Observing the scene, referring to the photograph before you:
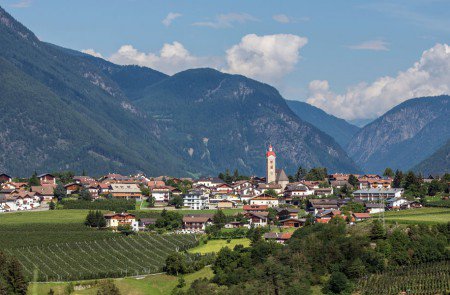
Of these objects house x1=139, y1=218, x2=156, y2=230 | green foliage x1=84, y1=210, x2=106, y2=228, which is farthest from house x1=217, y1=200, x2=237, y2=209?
green foliage x1=84, y1=210, x2=106, y2=228

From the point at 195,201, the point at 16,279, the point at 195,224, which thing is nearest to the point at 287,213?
the point at 195,224

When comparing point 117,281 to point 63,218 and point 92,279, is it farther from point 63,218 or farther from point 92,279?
point 63,218

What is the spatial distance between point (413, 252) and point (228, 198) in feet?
225

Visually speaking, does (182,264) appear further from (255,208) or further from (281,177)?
(281,177)

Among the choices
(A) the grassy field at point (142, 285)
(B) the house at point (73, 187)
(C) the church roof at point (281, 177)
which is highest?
(C) the church roof at point (281, 177)

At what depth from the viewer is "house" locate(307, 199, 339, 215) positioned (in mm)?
118938

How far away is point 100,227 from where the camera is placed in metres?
112

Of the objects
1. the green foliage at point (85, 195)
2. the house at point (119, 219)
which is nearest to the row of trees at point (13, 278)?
the house at point (119, 219)

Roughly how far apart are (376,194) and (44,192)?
5396cm

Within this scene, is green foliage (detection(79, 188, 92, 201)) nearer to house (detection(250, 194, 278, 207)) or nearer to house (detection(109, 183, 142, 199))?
house (detection(109, 183, 142, 199))

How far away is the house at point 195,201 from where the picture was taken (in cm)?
13725

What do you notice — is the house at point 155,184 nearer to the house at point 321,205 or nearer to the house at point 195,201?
the house at point 195,201

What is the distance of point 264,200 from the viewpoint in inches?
5433

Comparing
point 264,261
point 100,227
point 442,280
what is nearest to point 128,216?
point 100,227
